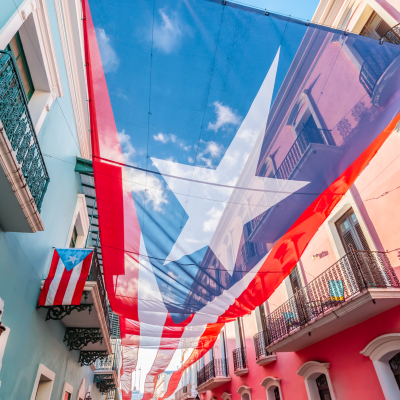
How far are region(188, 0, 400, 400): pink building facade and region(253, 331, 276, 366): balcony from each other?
41 millimetres

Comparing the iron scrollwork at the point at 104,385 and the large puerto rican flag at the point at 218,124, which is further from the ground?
the large puerto rican flag at the point at 218,124

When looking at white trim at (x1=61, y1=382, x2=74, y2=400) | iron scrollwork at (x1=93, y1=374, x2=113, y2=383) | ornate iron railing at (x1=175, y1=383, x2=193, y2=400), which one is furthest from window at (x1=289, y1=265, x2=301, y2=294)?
ornate iron railing at (x1=175, y1=383, x2=193, y2=400)

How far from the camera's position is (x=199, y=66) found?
2.62 meters

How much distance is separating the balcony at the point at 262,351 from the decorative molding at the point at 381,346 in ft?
13.8

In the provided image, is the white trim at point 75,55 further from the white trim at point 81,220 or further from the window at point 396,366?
the window at point 396,366

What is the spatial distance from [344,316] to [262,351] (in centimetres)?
520

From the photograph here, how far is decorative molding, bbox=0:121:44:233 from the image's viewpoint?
2.78 metres

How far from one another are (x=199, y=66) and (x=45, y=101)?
330 cm

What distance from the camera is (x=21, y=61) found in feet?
14.2

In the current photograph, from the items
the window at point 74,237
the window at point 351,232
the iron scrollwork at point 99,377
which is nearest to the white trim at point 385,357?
the window at point 351,232

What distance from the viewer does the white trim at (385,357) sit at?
5270 mm

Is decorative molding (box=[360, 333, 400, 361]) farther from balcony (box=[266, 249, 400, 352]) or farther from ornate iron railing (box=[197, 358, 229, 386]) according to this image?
ornate iron railing (box=[197, 358, 229, 386])

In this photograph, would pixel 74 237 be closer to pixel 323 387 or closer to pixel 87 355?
pixel 87 355

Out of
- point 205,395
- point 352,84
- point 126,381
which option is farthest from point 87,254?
point 205,395
